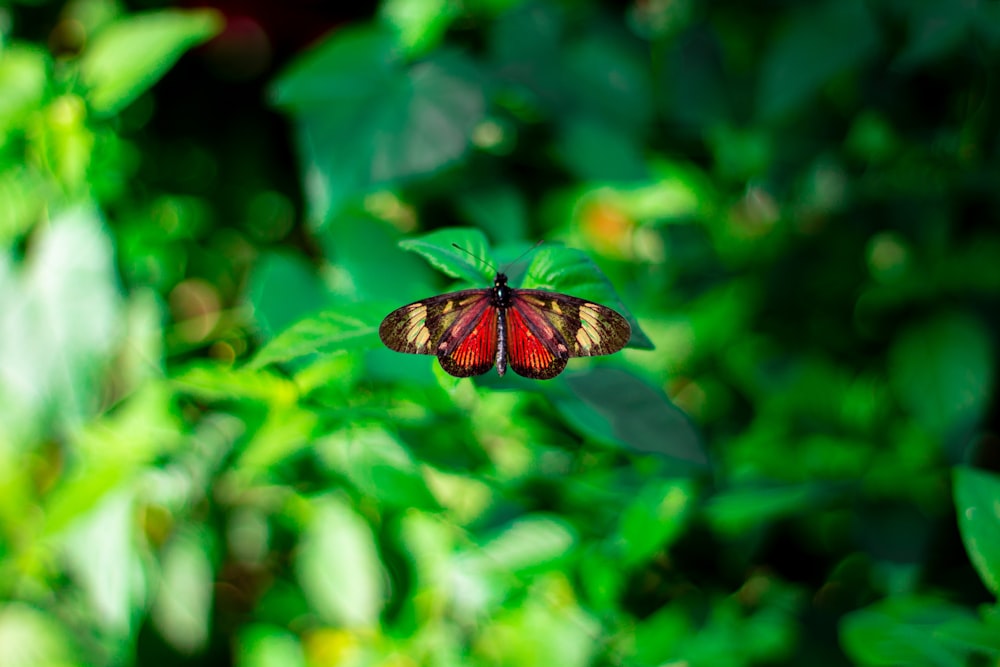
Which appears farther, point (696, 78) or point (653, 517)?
point (696, 78)

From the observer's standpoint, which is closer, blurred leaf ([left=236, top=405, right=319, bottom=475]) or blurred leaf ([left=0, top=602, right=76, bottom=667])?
blurred leaf ([left=236, top=405, right=319, bottom=475])

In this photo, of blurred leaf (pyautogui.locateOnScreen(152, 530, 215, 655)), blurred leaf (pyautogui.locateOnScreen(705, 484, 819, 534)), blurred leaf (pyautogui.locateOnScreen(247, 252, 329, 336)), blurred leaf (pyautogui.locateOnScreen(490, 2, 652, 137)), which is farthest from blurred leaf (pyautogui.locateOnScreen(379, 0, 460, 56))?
blurred leaf (pyautogui.locateOnScreen(152, 530, 215, 655))

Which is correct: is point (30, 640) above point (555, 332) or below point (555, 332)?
below

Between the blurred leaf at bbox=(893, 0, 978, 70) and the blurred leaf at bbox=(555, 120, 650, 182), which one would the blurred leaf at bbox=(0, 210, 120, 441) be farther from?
the blurred leaf at bbox=(893, 0, 978, 70)

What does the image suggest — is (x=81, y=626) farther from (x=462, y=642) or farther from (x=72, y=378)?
(x=462, y=642)

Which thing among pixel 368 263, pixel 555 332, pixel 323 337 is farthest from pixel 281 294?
pixel 555 332

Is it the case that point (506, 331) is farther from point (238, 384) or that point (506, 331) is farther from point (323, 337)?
point (238, 384)

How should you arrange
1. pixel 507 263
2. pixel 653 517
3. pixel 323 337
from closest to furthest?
pixel 323 337
pixel 507 263
pixel 653 517

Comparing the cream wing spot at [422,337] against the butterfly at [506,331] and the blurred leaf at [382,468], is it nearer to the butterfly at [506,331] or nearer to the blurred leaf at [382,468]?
the butterfly at [506,331]
